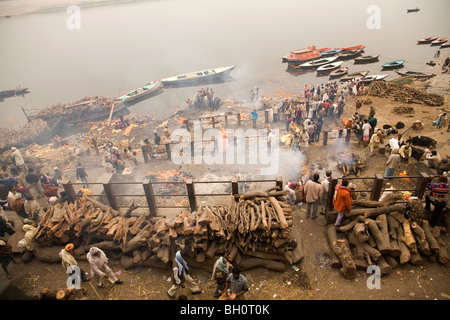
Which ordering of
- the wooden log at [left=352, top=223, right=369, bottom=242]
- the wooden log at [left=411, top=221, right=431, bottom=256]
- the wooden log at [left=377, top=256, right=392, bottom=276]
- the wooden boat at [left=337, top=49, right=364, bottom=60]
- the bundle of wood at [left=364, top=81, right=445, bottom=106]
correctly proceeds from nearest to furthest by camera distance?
the wooden log at [left=377, top=256, right=392, bottom=276], the wooden log at [left=411, top=221, right=431, bottom=256], the wooden log at [left=352, top=223, right=369, bottom=242], the bundle of wood at [left=364, top=81, right=445, bottom=106], the wooden boat at [left=337, top=49, right=364, bottom=60]

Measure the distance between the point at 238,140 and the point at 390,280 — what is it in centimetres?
1154

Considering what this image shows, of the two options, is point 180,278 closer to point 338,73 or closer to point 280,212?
point 280,212

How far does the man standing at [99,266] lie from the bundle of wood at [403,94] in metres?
23.3

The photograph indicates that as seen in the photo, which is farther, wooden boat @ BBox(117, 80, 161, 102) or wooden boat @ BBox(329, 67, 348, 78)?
wooden boat @ BBox(329, 67, 348, 78)

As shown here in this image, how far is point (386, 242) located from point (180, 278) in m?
5.77

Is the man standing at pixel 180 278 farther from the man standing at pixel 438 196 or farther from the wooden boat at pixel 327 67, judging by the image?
the wooden boat at pixel 327 67

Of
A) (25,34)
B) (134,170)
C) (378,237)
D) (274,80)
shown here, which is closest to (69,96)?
(274,80)

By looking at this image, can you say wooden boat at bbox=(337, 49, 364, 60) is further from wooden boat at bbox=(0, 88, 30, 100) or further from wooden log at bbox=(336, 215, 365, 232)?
wooden boat at bbox=(0, 88, 30, 100)

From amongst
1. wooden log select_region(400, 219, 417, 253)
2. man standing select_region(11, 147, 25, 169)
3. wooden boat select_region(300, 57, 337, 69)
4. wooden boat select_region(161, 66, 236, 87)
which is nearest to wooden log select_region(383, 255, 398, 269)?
wooden log select_region(400, 219, 417, 253)

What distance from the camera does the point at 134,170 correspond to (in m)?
15.2

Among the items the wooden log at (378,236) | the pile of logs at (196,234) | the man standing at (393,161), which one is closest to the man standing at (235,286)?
the pile of logs at (196,234)

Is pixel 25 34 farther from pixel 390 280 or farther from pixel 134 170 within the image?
pixel 390 280

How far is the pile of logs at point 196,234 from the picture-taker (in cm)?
746

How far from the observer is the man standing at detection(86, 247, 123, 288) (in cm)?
732
